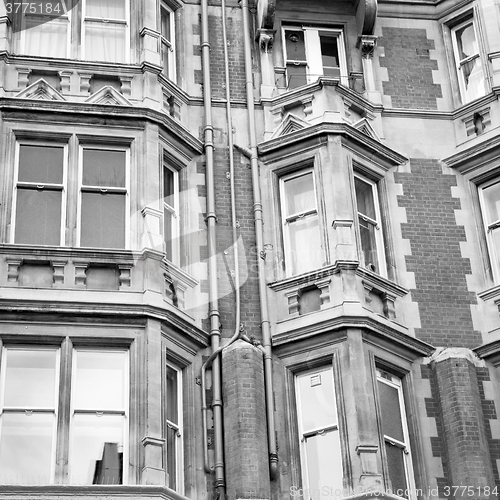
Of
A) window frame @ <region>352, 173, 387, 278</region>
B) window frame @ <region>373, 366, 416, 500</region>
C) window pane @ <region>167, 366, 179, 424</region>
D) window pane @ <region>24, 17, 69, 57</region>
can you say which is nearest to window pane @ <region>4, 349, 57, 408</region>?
window pane @ <region>167, 366, 179, 424</region>

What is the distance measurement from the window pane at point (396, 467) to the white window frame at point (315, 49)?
764 cm

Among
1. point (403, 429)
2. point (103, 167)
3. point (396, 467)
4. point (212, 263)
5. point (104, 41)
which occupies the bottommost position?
point (396, 467)

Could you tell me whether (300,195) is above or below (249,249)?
above

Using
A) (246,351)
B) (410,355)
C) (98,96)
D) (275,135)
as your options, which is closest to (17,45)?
(98,96)

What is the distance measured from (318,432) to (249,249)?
3609 mm

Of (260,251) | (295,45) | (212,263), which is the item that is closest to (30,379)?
(212,263)

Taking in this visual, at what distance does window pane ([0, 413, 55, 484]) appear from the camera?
17.5 m

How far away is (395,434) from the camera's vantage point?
63.9 ft

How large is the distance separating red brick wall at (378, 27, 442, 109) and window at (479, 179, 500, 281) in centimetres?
216

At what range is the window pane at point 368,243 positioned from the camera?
834 inches

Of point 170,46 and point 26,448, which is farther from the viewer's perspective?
point 170,46

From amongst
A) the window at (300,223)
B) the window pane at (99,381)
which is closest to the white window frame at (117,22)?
the window at (300,223)

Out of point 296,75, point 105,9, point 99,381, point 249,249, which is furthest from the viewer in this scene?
point 296,75

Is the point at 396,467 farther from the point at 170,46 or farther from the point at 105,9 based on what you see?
the point at 105,9
